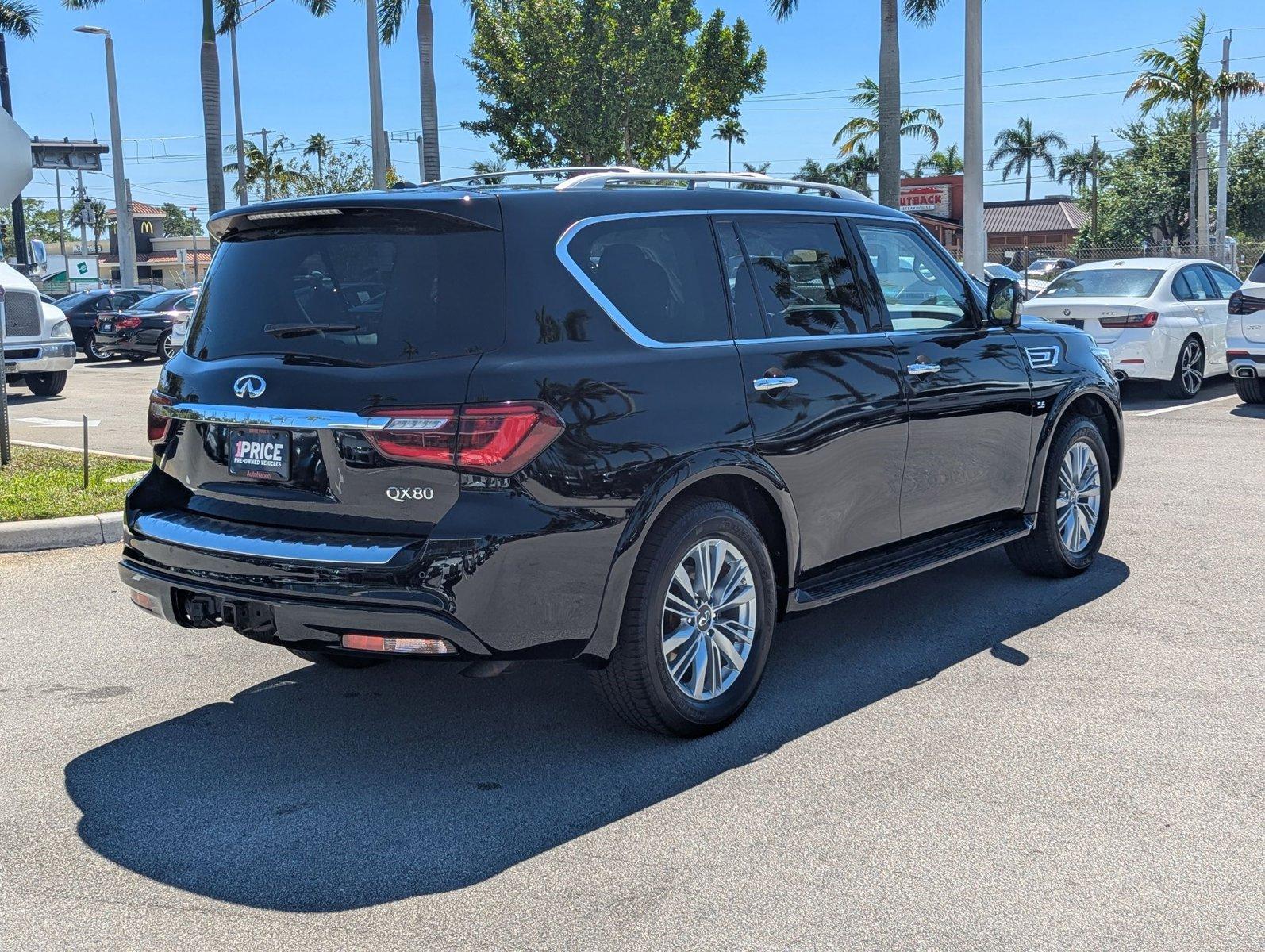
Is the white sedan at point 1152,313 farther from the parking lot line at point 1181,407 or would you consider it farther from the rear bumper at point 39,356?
the rear bumper at point 39,356

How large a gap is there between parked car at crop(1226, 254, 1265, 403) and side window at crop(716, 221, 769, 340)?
34.3 feet

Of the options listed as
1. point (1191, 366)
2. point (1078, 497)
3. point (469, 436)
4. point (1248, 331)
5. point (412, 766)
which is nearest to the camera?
point (469, 436)

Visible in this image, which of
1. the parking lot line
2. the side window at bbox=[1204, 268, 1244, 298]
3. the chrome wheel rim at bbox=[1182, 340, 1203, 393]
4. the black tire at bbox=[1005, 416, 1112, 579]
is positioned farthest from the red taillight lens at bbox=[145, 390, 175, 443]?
the side window at bbox=[1204, 268, 1244, 298]

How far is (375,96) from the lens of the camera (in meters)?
26.3

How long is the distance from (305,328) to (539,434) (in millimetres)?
918

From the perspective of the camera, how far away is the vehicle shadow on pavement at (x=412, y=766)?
3812 mm

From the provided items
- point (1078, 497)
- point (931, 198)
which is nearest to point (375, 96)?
point (1078, 497)

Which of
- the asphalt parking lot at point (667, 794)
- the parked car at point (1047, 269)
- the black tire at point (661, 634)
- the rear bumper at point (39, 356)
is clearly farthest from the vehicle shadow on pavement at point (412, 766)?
the parked car at point (1047, 269)

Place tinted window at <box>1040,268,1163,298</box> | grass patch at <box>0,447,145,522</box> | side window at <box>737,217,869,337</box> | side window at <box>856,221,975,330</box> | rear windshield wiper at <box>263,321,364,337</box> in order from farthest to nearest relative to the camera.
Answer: tinted window at <box>1040,268,1163,298</box>
grass patch at <box>0,447,145,522</box>
side window at <box>856,221,975,330</box>
side window at <box>737,217,869,337</box>
rear windshield wiper at <box>263,321,364,337</box>

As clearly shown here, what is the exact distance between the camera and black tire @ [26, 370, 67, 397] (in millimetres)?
19125

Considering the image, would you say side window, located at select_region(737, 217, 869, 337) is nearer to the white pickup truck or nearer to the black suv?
the black suv

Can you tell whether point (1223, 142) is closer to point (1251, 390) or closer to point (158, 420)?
point (1251, 390)

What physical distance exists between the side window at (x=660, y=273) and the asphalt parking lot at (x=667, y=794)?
1.45 m

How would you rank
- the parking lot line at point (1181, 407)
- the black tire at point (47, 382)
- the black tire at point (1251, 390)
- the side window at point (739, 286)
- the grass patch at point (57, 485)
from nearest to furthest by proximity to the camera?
the side window at point (739, 286), the grass patch at point (57, 485), the parking lot line at point (1181, 407), the black tire at point (1251, 390), the black tire at point (47, 382)
